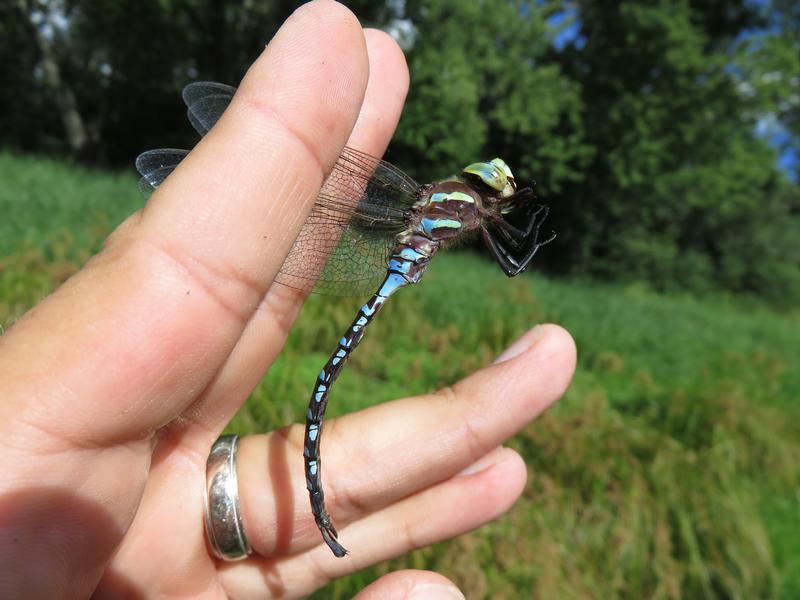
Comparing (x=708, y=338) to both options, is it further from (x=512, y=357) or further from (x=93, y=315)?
(x=93, y=315)

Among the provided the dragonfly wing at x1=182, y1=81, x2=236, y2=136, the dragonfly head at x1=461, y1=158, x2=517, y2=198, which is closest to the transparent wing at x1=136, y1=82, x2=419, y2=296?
the dragonfly wing at x1=182, y1=81, x2=236, y2=136

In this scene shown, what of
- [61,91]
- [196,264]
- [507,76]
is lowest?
[61,91]

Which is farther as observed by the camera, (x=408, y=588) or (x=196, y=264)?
(x=408, y=588)

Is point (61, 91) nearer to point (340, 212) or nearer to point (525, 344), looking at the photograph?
point (340, 212)

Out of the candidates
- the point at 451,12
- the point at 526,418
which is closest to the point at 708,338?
the point at 526,418

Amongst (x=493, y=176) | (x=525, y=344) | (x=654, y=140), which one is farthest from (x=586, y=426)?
(x=654, y=140)

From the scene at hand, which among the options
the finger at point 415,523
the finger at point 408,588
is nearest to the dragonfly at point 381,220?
the finger at point 415,523
